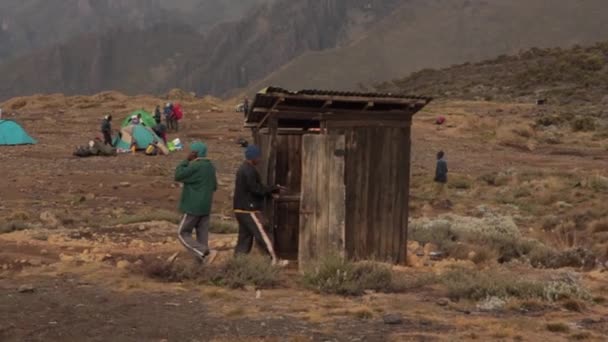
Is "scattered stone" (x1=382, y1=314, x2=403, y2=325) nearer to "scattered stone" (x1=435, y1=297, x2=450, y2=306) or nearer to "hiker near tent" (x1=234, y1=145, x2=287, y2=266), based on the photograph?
"scattered stone" (x1=435, y1=297, x2=450, y2=306)

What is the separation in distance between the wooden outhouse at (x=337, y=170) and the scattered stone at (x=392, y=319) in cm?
238

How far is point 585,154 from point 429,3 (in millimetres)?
142197

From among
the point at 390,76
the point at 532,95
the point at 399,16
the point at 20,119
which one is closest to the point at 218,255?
the point at 20,119

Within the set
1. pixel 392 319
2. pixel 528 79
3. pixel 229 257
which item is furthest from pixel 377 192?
pixel 528 79

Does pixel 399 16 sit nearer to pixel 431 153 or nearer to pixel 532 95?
pixel 532 95

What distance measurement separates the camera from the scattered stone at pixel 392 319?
9031 mm

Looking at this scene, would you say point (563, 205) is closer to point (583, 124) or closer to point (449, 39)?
point (583, 124)

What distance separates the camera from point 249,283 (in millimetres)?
10727

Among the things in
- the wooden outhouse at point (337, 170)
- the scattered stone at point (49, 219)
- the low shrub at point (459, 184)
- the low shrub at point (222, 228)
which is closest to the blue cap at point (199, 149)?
the wooden outhouse at point (337, 170)

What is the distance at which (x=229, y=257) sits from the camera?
1191 cm

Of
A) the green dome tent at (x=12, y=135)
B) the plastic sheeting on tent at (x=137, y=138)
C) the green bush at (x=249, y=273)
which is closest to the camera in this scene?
the green bush at (x=249, y=273)

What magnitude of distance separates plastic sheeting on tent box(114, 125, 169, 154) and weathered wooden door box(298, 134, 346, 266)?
2030cm

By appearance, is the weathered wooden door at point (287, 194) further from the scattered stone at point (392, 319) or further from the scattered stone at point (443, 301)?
the scattered stone at point (392, 319)

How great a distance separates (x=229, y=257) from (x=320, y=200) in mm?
1567
